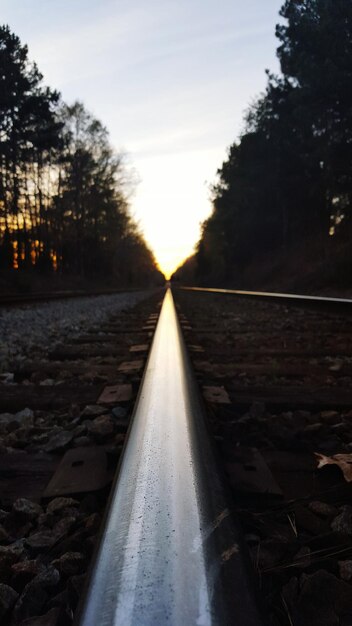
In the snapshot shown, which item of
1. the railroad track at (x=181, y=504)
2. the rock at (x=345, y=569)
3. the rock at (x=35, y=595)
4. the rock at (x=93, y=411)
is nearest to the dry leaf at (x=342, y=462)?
the railroad track at (x=181, y=504)

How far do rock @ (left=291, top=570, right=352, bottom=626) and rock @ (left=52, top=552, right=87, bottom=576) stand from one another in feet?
1.37

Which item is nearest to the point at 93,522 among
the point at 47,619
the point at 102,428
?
the point at 47,619

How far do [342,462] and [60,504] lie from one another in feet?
2.74

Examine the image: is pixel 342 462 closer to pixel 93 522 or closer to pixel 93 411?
pixel 93 522

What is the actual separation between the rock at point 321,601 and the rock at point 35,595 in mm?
443

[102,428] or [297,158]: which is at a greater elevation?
[297,158]

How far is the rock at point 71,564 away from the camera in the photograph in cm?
91

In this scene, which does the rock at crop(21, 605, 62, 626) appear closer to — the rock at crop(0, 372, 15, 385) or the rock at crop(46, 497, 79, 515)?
the rock at crop(46, 497, 79, 515)

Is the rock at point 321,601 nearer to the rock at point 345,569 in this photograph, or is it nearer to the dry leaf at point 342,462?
the rock at point 345,569

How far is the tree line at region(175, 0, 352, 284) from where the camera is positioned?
1702 centimetres

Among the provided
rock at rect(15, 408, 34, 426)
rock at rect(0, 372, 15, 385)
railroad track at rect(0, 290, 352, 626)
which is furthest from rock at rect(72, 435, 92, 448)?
rock at rect(0, 372, 15, 385)

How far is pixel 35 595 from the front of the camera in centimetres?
83

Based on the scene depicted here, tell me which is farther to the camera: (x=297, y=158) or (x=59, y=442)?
(x=297, y=158)

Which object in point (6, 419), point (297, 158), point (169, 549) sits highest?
point (297, 158)
